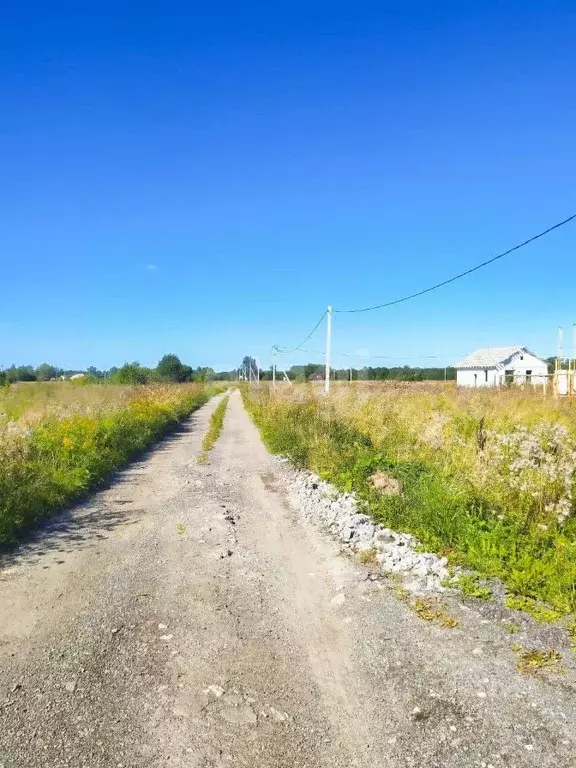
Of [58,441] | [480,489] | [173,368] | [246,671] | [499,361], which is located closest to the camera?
[246,671]

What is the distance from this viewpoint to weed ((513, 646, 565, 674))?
3.74 metres

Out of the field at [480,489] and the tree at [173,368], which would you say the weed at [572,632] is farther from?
the tree at [173,368]

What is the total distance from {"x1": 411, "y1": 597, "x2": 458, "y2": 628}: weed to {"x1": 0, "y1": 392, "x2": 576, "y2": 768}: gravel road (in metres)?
0.09

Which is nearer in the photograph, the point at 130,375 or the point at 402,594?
the point at 402,594

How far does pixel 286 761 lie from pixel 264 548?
3.72 m

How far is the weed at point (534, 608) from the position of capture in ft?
14.4

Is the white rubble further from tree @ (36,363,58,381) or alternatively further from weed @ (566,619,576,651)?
tree @ (36,363,58,381)

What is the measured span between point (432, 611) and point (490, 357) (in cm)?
5574

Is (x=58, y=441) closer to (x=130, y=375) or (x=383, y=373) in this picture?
(x=130, y=375)

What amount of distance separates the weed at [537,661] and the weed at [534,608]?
47 cm

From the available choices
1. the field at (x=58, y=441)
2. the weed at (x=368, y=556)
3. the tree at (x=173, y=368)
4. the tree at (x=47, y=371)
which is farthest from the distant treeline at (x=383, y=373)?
the weed at (x=368, y=556)

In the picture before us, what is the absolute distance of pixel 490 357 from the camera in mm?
56562

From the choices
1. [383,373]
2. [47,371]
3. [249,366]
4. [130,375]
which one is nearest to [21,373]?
[47,371]

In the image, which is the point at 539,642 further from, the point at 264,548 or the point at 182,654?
the point at 264,548
